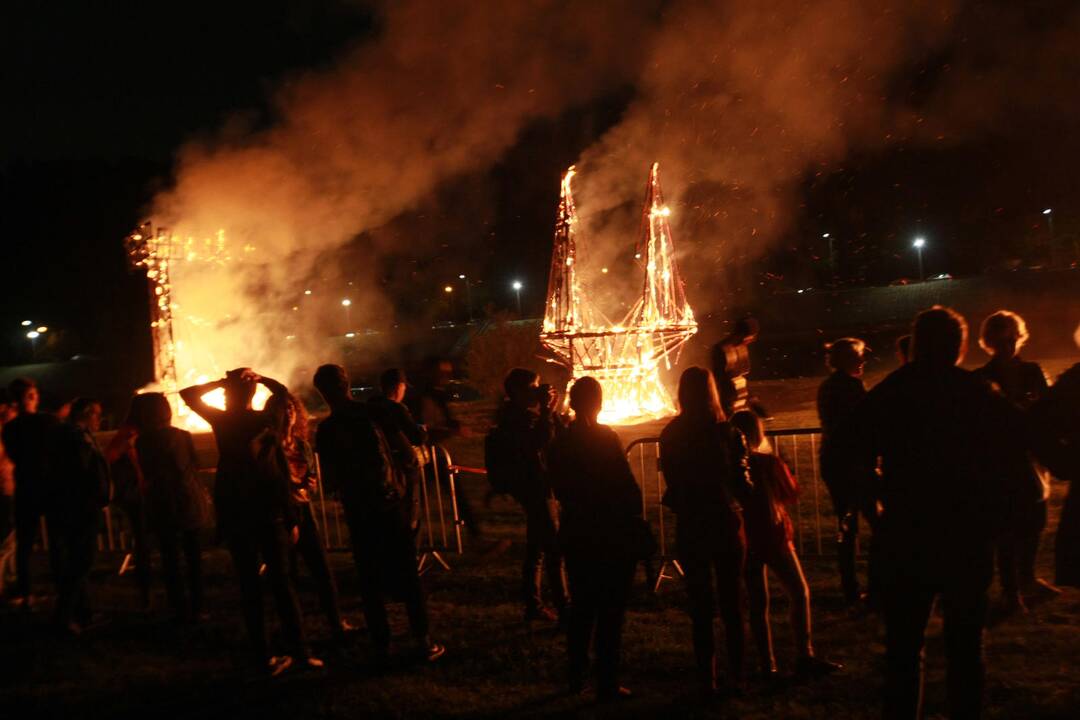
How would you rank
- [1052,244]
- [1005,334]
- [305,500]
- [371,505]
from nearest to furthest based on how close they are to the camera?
[371,505], [1005,334], [305,500], [1052,244]

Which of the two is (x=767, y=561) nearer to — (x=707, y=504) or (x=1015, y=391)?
(x=707, y=504)

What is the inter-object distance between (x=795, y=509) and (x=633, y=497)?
13.2 ft

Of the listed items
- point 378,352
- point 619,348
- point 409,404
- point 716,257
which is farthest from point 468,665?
point 378,352

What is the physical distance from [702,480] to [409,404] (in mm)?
3971

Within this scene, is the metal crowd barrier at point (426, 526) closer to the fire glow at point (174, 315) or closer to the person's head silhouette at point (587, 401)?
the person's head silhouette at point (587, 401)

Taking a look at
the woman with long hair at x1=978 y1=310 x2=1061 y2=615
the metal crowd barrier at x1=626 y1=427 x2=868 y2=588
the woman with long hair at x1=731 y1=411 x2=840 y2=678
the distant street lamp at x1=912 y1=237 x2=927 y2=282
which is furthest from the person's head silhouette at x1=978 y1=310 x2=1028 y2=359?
the distant street lamp at x1=912 y1=237 x2=927 y2=282

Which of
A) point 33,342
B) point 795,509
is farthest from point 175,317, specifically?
point 33,342

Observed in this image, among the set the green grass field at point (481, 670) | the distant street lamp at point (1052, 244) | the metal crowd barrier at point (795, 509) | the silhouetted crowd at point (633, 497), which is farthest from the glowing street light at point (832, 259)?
the green grass field at point (481, 670)

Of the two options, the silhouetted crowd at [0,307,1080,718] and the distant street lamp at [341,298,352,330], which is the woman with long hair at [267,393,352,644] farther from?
the distant street lamp at [341,298,352,330]

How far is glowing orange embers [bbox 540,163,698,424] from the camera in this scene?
464 inches

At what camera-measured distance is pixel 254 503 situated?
4.57 metres

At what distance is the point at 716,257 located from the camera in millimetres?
26750

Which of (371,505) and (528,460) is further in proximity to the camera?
(528,460)

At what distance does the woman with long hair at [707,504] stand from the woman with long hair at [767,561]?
0.19 m
